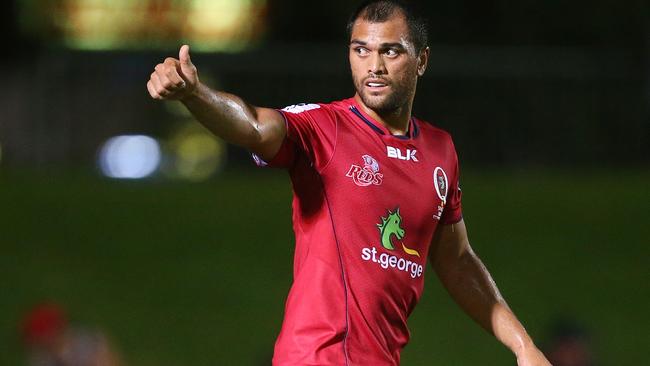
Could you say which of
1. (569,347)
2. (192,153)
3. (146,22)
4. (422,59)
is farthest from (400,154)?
(146,22)

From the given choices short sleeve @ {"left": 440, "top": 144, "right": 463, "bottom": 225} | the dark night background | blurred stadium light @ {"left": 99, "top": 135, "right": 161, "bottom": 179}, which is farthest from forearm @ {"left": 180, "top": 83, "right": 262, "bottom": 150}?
blurred stadium light @ {"left": 99, "top": 135, "right": 161, "bottom": 179}

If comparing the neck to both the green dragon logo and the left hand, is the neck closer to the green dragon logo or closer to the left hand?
the green dragon logo

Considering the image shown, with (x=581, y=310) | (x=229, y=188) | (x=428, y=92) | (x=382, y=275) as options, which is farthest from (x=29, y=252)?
(x=382, y=275)

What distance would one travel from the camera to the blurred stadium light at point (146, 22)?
438 inches

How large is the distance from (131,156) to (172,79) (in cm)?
755

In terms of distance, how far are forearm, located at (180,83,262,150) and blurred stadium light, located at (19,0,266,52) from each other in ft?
25.6

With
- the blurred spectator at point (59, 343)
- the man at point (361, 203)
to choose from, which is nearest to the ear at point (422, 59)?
the man at point (361, 203)

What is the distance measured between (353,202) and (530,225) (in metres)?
6.32

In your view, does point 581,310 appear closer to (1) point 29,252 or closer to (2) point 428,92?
(2) point 428,92

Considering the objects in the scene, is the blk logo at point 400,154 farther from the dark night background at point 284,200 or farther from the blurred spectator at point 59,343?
the dark night background at point 284,200

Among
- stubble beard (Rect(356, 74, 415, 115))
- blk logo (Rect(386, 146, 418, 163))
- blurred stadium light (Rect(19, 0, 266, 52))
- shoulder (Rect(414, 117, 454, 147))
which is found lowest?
blurred stadium light (Rect(19, 0, 266, 52))

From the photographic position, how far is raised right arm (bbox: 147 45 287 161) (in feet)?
9.94

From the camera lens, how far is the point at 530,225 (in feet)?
31.7

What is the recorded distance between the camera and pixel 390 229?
3611 millimetres
